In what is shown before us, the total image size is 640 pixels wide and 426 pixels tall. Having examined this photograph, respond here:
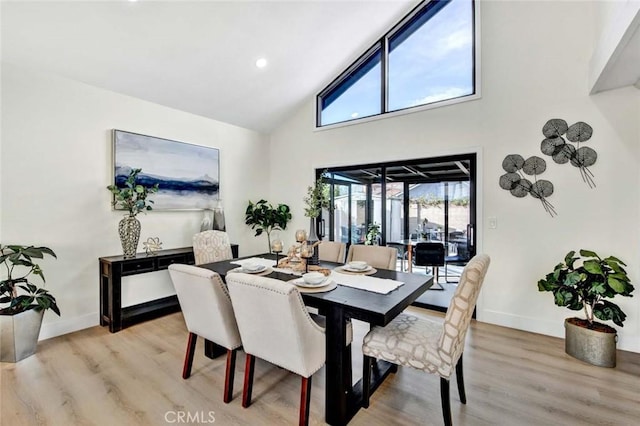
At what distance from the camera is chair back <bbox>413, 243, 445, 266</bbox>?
4199 millimetres

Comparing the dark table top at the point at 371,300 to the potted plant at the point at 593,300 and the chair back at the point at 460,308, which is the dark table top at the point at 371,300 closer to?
the chair back at the point at 460,308

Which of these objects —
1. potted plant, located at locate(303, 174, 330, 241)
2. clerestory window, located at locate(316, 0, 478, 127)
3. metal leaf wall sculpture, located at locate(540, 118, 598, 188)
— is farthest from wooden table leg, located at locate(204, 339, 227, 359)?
metal leaf wall sculpture, located at locate(540, 118, 598, 188)

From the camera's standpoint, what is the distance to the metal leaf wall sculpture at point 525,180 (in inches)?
126

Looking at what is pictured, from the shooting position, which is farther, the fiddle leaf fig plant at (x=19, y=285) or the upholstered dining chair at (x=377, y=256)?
the upholstered dining chair at (x=377, y=256)

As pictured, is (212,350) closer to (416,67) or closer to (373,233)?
(373,233)

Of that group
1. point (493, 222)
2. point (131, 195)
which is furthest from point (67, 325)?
point (493, 222)

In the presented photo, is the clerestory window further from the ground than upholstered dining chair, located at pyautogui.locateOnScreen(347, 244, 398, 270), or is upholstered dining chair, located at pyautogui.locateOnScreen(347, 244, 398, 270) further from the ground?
the clerestory window

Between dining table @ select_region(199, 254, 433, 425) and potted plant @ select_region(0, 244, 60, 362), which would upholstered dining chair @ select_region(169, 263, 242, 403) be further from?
potted plant @ select_region(0, 244, 60, 362)

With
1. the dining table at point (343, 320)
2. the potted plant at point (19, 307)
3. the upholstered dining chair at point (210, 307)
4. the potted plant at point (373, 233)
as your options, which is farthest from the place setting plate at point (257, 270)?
the potted plant at point (373, 233)

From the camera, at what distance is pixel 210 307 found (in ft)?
6.44

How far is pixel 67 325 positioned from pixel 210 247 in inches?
66.7

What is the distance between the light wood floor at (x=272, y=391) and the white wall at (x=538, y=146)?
667 millimetres

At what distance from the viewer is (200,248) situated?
10.9ft

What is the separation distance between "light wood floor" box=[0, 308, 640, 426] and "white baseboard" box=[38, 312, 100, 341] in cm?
15
